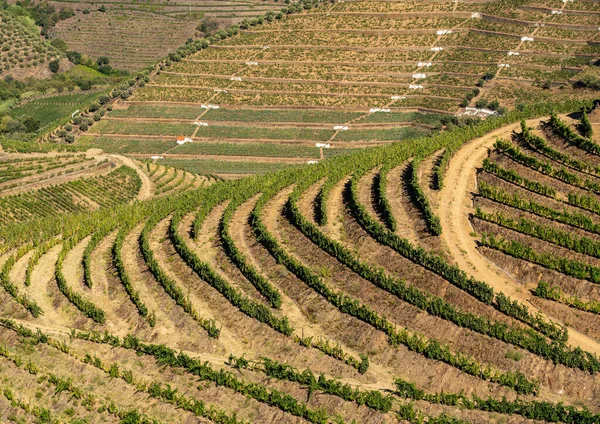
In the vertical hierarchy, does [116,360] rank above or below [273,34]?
below

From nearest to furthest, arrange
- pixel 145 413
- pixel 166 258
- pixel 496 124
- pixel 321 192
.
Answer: pixel 145 413 < pixel 166 258 < pixel 321 192 < pixel 496 124

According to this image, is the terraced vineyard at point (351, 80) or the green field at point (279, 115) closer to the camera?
the terraced vineyard at point (351, 80)

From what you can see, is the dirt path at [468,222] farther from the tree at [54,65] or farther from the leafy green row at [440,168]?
the tree at [54,65]

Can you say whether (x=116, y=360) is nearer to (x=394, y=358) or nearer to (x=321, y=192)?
(x=394, y=358)

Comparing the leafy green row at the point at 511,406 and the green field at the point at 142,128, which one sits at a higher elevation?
the green field at the point at 142,128

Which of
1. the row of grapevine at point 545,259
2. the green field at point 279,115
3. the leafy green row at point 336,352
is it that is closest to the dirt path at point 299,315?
the leafy green row at point 336,352

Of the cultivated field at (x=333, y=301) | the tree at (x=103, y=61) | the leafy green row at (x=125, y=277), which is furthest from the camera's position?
the tree at (x=103, y=61)

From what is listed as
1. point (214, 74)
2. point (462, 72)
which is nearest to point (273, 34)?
point (214, 74)
